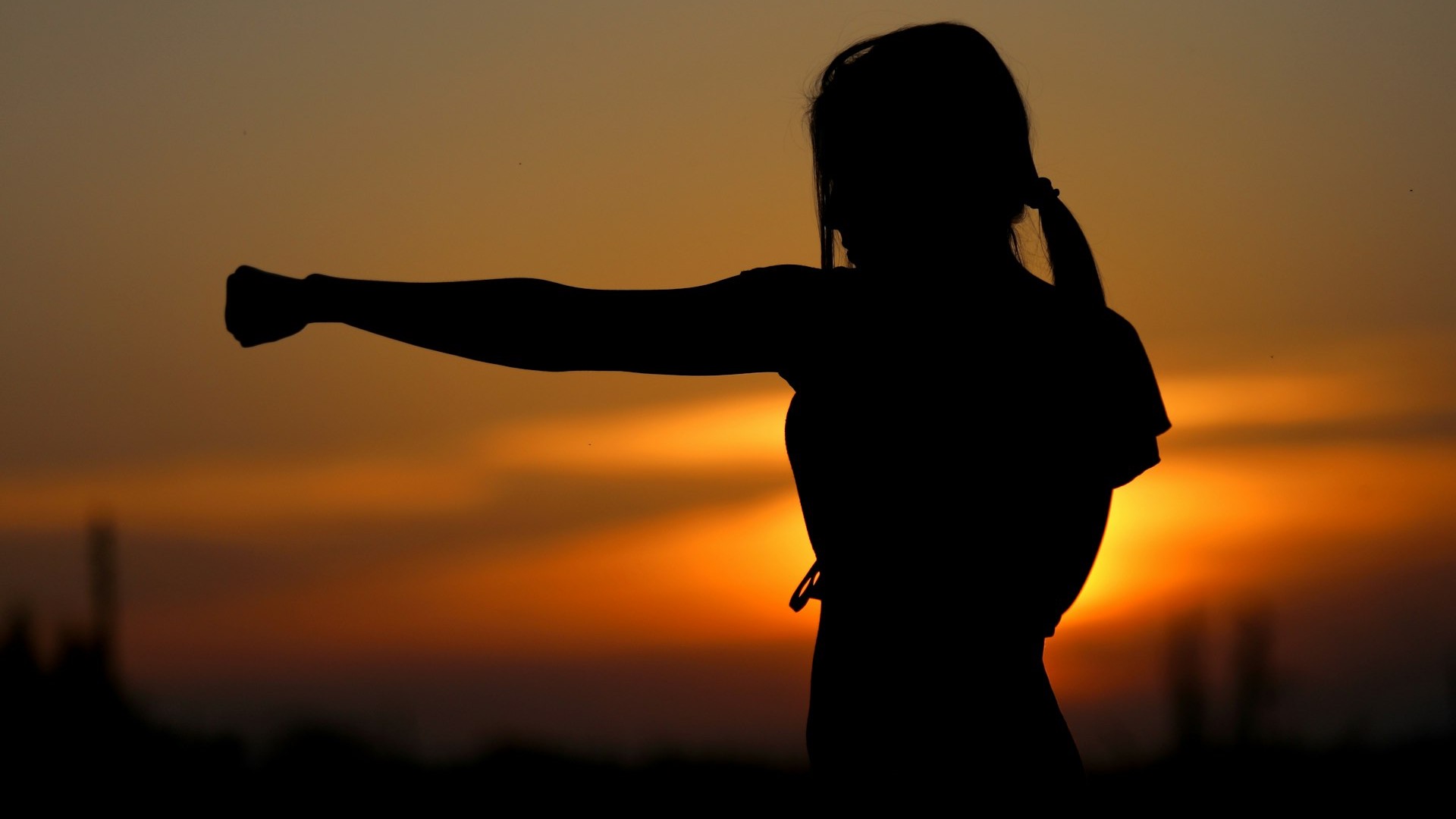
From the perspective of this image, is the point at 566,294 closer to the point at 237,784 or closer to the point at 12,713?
the point at 237,784

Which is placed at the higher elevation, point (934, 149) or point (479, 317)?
point (934, 149)

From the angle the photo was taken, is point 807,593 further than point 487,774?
No

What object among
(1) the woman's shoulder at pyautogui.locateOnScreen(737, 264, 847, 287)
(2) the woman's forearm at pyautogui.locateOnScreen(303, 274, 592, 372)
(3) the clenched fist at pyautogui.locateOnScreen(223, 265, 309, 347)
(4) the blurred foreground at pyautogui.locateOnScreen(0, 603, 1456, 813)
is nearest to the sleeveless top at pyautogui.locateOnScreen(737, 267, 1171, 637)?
(1) the woman's shoulder at pyautogui.locateOnScreen(737, 264, 847, 287)

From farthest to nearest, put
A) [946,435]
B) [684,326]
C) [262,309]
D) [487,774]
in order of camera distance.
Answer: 1. [487,774]
2. [946,435]
3. [684,326]
4. [262,309]

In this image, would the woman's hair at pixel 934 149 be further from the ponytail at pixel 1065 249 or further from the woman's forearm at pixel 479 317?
the woman's forearm at pixel 479 317

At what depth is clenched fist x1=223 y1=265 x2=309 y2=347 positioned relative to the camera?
1.98m

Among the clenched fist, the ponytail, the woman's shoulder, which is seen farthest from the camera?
the ponytail

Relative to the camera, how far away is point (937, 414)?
7.36ft

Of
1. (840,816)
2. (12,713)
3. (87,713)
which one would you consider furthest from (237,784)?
(840,816)

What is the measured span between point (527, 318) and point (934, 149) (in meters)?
0.63

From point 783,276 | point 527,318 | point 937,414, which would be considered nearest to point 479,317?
point 527,318

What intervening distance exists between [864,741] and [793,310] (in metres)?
0.60

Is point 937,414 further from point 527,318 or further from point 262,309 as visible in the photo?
point 262,309

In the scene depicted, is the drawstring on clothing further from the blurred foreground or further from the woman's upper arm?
the blurred foreground
